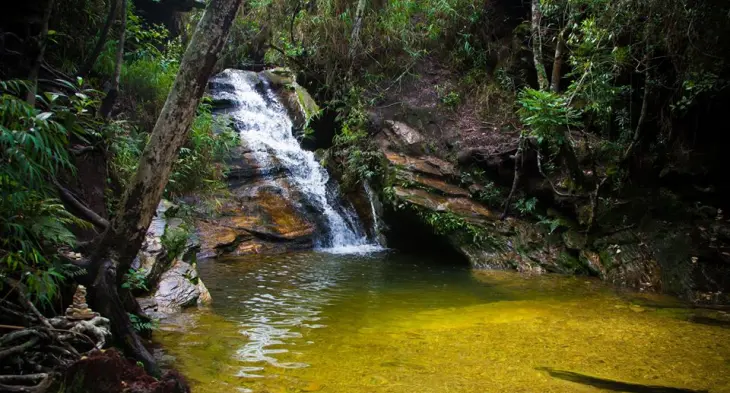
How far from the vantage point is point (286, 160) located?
13.5 meters

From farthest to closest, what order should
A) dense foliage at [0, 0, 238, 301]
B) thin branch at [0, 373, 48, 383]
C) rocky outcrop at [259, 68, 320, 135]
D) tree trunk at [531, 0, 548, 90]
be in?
1. rocky outcrop at [259, 68, 320, 135]
2. tree trunk at [531, 0, 548, 90]
3. dense foliage at [0, 0, 238, 301]
4. thin branch at [0, 373, 48, 383]

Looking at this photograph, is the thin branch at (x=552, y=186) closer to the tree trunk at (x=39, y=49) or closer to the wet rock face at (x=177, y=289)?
the wet rock face at (x=177, y=289)

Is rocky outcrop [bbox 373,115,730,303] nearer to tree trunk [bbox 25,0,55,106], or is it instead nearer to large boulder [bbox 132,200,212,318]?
large boulder [bbox 132,200,212,318]

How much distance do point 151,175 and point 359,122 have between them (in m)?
8.92

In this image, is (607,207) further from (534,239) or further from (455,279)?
(455,279)

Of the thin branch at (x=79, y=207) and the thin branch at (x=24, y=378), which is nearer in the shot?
the thin branch at (x=24, y=378)

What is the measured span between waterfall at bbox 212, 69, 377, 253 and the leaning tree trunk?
787 cm

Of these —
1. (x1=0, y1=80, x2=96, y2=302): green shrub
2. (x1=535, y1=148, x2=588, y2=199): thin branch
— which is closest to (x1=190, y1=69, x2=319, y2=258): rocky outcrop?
(x1=535, y1=148, x2=588, y2=199): thin branch

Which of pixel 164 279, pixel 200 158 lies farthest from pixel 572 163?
pixel 164 279

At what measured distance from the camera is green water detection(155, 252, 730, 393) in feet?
12.1

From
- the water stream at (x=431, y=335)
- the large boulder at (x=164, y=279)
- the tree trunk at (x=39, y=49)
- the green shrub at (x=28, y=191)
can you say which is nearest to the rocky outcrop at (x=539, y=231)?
the water stream at (x=431, y=335)

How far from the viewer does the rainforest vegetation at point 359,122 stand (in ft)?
9.53

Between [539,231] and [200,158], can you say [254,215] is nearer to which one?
[200,158]

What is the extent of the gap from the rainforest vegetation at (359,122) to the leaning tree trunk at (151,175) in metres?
0.01
